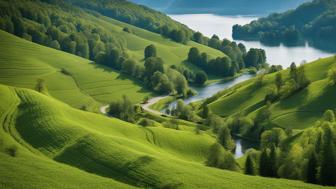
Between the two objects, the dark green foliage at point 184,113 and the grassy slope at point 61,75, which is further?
the grassy slope at point 61,75

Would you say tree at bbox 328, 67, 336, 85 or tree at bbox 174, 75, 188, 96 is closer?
tree at bbox 328, 67, 336, 85

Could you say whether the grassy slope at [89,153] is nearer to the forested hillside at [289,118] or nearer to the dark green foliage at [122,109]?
the forested hillside at [289,118]

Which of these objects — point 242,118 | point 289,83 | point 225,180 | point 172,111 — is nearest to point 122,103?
point 172,111

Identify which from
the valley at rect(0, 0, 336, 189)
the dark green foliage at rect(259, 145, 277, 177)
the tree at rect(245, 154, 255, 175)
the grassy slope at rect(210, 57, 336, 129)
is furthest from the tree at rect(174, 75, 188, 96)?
the dark green foliage at rect(259, 145, 277, 177)

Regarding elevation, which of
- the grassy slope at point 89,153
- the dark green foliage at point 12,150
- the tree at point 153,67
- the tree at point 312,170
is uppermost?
the dark green foliage at point 12,150

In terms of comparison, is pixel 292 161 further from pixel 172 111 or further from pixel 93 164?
pixel 172 111

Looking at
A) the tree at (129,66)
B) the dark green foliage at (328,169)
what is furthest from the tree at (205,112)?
the dark green foliage at (328,169)

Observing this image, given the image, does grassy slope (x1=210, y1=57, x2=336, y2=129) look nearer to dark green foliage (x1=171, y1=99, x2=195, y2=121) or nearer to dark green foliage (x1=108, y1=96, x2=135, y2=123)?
dark green foliage (x1=171, y1=99, x2=195, y2=121)
